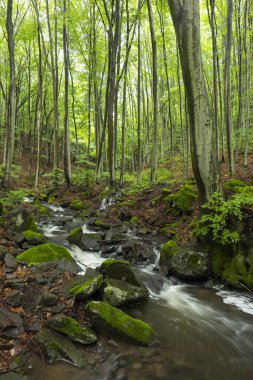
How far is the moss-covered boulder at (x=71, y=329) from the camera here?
12.9 ft

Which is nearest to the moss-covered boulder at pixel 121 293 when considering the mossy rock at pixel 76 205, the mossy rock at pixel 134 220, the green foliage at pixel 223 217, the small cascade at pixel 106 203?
the green foliage at pixel 223 217

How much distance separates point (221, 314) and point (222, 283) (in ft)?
3.53

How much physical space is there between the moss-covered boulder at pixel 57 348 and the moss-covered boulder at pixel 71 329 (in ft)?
0.36

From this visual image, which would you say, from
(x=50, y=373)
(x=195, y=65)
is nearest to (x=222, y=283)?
(x=50, y=373)

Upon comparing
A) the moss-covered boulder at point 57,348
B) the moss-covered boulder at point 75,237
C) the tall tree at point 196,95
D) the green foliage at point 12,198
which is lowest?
the moss-covered boulder at point 57,348

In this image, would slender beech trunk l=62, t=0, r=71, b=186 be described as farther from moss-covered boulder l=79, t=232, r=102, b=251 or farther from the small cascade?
moss-covered boulder l=79, t=232, r=102, b=251

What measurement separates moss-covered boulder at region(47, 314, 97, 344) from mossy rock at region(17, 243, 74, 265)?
2.09 metres

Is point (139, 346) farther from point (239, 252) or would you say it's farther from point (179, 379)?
point (239, 252)

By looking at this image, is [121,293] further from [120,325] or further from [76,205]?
[76,205]

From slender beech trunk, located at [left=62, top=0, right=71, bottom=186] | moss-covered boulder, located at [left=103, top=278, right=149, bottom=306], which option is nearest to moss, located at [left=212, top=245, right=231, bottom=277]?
moss-covered boulder, located at [left=103, top=278, right=149, bottom=306]

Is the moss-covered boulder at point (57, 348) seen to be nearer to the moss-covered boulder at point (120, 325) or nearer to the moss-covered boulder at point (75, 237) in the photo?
the moss-covered boulder at point (120, 325)

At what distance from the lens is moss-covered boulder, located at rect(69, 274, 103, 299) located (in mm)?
4762

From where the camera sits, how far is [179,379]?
3.46 m

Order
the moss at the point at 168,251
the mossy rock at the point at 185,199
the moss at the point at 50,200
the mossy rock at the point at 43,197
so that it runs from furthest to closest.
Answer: the mossy rock at the point at 43,197, the moss at the point at 50,200, the mossy rock at the point at 185,199, the moss at the point at 168,251
